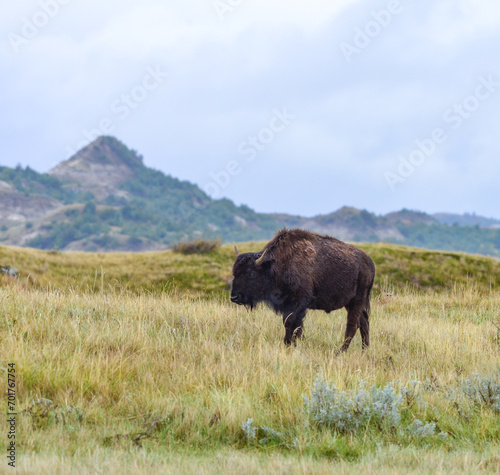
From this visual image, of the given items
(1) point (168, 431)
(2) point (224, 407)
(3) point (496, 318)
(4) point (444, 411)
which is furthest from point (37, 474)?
(3) point (496, 318)

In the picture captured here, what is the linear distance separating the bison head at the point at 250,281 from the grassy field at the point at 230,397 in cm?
74

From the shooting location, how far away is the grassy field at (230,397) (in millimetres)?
4770


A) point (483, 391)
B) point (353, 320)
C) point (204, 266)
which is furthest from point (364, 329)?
point (204, 266)

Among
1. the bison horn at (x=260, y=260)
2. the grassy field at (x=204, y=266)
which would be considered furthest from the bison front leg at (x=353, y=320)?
the grassy field at (x=204, y=266)

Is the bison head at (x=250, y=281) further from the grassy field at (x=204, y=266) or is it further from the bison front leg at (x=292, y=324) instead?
the grassy field at (x=204, y=266)

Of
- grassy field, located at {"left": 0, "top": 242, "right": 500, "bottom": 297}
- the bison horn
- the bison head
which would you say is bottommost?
grassy field, located at {"left": 0, "top": 242, "right": 500, "bottom": 297}

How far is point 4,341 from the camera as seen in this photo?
7.31m

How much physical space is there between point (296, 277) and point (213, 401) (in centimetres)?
332

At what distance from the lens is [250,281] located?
8914 millimetres

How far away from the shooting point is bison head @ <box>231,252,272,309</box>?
8883mm

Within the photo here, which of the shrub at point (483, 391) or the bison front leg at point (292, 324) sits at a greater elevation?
the bison front leg at point (292, 324)

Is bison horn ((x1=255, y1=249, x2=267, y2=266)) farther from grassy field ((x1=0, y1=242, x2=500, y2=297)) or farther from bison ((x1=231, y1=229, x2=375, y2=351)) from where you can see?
grassy field ((x1=0, y1=242, x2=500, y2=297))

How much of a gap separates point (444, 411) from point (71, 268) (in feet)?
95.4

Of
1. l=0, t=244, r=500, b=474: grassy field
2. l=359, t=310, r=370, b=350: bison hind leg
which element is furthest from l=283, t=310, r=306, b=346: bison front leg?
l=359, t=310, r=370, b=350: bison hind leg
